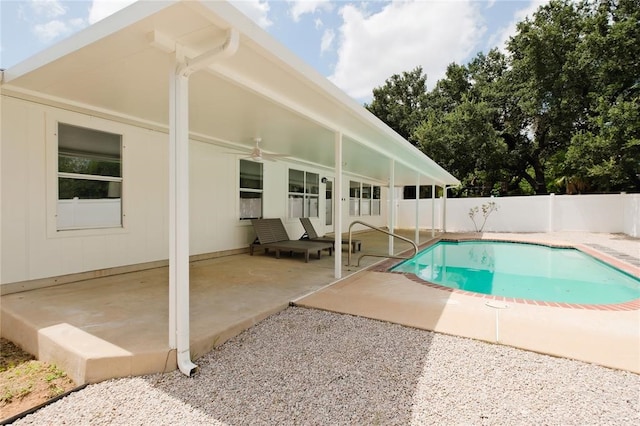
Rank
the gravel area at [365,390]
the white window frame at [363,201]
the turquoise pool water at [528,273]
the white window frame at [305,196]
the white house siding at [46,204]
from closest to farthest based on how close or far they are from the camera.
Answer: the gravel area at [365,390], the white house siding at [46,204], the turquoise pool water at [528,273], the white window frame at [305,196], the white window frame at [363,201]

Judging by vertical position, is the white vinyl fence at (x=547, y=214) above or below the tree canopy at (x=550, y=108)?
below

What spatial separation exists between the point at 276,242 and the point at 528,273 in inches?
251

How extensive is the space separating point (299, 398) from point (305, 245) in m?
5.61

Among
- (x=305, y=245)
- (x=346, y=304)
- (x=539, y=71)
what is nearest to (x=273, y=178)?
(x=305, y=245)

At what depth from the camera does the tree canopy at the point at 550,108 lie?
47.8 ft

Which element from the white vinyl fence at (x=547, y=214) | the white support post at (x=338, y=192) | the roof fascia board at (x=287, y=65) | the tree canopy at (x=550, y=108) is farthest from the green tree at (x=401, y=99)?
the white support post at (x=338, y=192)

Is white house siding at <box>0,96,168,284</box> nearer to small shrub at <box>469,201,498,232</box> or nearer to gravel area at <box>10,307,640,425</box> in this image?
Result: gravel area at <box>10,307,640,425</box>

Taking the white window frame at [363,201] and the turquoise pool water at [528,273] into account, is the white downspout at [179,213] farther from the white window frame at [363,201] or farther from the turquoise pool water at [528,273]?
the white window frame at [363,201]

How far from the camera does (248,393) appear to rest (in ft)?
8.18

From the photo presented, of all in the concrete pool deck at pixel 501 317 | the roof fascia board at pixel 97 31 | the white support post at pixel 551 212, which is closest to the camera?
the roof fascia board at pixel 97 31

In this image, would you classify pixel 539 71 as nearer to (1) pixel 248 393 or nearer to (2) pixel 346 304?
(2) pixel 346 304

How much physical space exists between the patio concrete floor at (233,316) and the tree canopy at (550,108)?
13552mm

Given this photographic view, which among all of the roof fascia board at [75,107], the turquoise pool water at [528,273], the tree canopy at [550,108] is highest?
the tree canopy at [550,108]

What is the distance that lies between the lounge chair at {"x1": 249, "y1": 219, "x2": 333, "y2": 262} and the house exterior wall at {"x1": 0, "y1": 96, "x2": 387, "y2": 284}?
447mm
